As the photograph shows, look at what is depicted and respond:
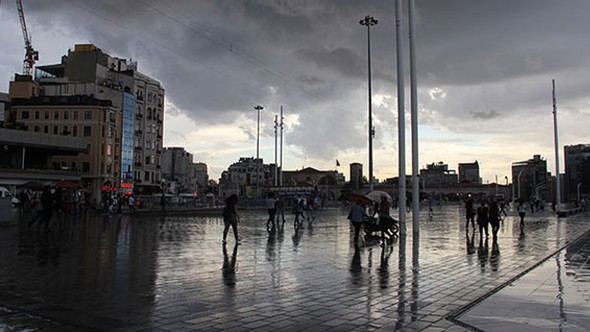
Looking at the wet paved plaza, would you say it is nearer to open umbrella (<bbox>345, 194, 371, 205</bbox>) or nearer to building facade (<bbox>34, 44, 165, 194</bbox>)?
open umbrella (<bbox>345, 194, 371, 205</bbox>)

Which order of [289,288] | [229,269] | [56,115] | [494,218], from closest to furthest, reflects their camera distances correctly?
1. [289,288]
2. [229,269]
3. [494,218]
4. [56,115]

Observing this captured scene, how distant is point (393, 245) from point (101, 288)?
10.4 metres

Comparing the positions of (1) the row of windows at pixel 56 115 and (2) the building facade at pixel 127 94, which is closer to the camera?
(1) the row of windows at pixel 56 115

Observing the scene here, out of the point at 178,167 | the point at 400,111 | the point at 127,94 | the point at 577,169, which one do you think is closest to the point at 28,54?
the point at 127,94

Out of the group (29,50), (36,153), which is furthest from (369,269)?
(29,50)

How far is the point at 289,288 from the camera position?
873 centimetres

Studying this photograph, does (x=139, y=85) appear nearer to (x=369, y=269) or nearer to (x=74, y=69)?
(x=74, y=69)

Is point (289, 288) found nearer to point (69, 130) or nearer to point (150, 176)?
point (69, 130)

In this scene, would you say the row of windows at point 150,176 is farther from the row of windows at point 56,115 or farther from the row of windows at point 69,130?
the row of windows at point 56,115

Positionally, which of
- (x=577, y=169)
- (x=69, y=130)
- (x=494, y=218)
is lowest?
(x=494, y=218)

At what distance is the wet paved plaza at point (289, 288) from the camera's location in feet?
20.9

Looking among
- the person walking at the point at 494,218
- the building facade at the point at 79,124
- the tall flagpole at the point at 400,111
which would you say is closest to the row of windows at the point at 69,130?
the building facade at the point at 79,124

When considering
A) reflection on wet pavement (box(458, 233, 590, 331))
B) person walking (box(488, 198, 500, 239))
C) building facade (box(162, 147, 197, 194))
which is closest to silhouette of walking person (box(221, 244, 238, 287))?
reflection on wet pavement (box(458, 233, 590, 331))

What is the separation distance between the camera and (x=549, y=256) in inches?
545
